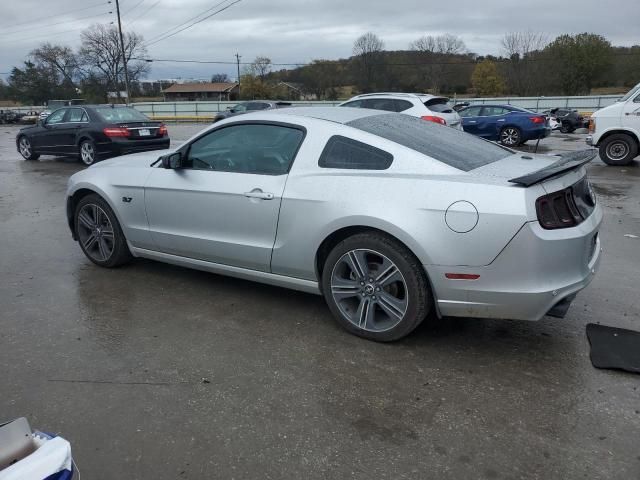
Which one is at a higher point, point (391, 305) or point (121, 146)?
point (121, 146)

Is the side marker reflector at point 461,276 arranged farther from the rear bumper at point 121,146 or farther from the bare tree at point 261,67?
the bare tree at point 261,67

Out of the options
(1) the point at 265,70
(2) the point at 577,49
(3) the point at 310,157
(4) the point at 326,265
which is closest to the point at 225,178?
(3) the point at 310,157

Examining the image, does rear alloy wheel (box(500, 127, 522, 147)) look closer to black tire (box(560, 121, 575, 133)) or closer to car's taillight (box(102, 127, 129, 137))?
black tire (box(560, 121, 575, 133))

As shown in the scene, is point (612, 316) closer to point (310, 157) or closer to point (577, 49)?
point (310, 157)

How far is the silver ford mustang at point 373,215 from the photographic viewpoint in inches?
123

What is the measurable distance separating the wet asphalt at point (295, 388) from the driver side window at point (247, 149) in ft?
3.64

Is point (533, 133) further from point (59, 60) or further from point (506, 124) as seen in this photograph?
point (59, 60)

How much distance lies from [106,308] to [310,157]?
81.9 inches

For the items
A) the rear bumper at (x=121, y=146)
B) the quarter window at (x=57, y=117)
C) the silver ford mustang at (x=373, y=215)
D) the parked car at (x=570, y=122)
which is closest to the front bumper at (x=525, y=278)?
the silver ford mustang at (x=373, y=215)

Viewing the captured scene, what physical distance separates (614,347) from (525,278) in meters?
0.99

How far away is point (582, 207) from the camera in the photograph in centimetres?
345

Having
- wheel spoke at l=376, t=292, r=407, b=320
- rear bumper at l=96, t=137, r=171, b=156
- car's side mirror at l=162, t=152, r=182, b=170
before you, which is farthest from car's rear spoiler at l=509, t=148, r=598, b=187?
rear bumper at l=96, t=137, r=171, b=156

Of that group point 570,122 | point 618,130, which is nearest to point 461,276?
point 618,130

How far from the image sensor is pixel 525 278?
3.09 meters
